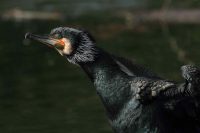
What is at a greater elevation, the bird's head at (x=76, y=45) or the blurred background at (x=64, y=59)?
the bird's head at (x=76, y=45)

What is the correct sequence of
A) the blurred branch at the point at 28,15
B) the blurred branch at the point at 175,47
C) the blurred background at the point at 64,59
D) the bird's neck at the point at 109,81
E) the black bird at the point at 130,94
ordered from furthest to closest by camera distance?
1. the blurred branch at the point at 28,15
2. the blurred branch at the point at 175,47
3. the blurred background at the point at 64,59
4. the bird's neck at the point at 109,81
5. the black bird at the point at 130,94

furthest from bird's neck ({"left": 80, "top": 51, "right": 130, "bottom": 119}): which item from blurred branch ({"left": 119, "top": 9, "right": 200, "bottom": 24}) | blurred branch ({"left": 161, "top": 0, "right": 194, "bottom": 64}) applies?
blurred branch ({"left": 119, "top": 9, "right": 200, "bottom": 24})

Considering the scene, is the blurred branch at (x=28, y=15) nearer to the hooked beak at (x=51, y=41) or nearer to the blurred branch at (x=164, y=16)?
the blurred branch at (x=164, y=16)

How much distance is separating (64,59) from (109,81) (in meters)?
9.28

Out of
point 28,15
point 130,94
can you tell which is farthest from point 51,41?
point 28,15

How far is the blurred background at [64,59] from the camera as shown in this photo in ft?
43.9

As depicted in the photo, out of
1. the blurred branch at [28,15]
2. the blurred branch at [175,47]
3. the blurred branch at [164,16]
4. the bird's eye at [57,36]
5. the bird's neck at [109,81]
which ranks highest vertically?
the bird's eye at [57,36]

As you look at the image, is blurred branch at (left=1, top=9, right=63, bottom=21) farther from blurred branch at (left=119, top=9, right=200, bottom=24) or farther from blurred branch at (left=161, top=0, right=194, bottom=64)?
blurred branch at (left=161, top=0, right=194, bottom=64)

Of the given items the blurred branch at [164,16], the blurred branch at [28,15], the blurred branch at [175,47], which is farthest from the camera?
the blurred branch at [28,15]

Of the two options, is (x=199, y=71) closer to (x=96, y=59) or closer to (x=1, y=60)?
(x=96, y=59)

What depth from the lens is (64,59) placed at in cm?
1761

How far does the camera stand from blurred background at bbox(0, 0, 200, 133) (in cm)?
1339

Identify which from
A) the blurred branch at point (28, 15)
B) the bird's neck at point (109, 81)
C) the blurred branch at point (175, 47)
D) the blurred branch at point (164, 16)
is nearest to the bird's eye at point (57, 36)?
the bird's neck at point (109, 81)

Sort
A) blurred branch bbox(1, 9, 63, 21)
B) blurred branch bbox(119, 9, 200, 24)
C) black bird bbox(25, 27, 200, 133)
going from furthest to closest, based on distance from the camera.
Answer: blurred branch bbox(1, 9, 63, 21) < blurred branch bbox(119, 9, 200, 24) < black bird bbox(25, 27, 200, 133)
